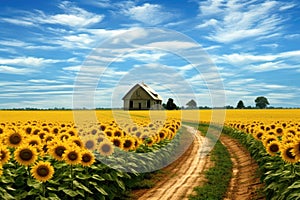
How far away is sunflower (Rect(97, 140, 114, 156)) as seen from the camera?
10.0m

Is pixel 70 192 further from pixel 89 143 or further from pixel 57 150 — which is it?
pixel 89 143

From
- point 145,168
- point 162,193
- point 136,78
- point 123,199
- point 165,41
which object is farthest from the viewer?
point 136,78

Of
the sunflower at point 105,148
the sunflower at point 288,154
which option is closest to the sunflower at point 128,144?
the sunflower at point 105,148

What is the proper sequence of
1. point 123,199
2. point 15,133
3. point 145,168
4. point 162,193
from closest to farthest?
point 15,133 < point 123,199 < point 162,193 < point 145,168

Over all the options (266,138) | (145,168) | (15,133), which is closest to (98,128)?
(145,168)

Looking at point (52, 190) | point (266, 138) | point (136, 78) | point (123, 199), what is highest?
point (136, 78)

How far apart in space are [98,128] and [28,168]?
198 inches

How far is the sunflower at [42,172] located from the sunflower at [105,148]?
2.15 m

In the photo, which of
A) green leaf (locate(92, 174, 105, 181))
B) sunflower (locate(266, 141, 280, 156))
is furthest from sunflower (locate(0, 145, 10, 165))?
sunflower (locate(266, 141, 280, 156))

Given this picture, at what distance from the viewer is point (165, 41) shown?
1587 cm

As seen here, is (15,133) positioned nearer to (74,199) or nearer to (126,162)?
(74,199)

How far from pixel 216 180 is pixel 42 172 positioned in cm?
676

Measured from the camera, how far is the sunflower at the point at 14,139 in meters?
9.29

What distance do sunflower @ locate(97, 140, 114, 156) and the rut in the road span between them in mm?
1548
